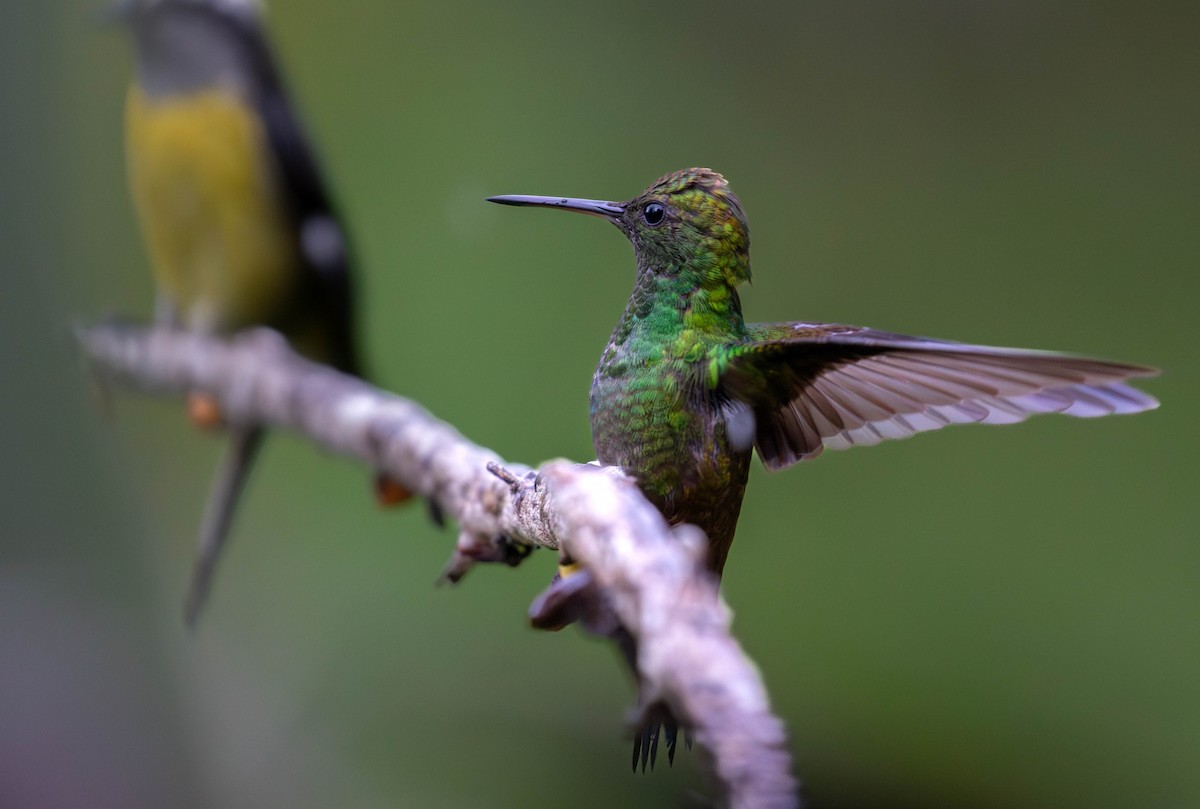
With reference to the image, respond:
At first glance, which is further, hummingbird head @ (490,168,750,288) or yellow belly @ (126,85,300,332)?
yellow belly @ (126,85,300,332)

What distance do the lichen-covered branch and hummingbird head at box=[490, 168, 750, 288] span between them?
15 centimetres

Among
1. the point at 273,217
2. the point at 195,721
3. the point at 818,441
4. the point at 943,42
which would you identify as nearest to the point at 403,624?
the point at 195,721

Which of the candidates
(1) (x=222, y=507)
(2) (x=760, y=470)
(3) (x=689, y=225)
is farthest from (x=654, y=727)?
(1) (x=222, y=507)

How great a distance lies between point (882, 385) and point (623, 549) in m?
0.23

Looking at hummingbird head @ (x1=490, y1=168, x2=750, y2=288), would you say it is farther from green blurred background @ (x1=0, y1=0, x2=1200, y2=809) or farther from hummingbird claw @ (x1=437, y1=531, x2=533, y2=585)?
green blurred background @ (x1=0, y1=0, x2=1200, y2=809)

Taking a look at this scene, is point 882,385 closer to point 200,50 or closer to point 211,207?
point 211,207

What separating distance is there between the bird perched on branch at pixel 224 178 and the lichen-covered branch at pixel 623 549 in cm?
44

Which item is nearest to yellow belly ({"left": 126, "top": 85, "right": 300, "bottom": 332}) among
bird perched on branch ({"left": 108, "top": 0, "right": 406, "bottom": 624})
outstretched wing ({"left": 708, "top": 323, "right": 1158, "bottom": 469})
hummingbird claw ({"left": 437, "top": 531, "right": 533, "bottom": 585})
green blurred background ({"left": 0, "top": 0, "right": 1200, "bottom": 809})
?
bird perched on branch ({"left": 108, "top": 0, "right": 406, "bottom": 624})

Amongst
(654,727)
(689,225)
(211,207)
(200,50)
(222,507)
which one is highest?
(200,50)

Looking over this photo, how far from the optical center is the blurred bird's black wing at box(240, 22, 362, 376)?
5.10ft

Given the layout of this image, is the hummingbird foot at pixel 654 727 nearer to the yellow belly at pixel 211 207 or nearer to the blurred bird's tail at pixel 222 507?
the blurred bird's tail at pixel 222 507

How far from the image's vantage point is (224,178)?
5.16ft

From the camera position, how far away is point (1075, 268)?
1200mm

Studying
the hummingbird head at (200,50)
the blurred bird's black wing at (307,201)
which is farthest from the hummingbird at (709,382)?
the hummingbird head at (200,50)
